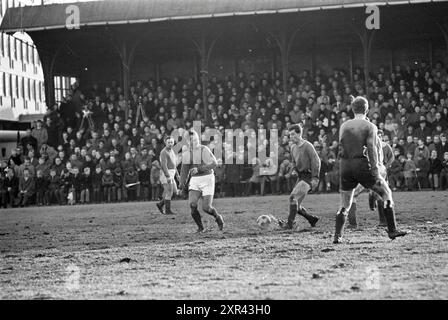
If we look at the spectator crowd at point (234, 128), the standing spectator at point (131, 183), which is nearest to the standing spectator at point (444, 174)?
the spectator crowd at point (234, 128)

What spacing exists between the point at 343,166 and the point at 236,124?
634 inches

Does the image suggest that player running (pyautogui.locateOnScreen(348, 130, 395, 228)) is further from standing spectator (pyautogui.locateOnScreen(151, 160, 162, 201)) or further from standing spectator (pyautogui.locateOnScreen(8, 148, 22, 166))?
standing spectator (pyautogui.locateOnScreen(8, 148, 22, 166))

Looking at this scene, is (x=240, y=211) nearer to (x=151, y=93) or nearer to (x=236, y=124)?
(x=236, y=124)

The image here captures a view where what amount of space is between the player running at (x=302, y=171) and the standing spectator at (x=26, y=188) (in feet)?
50.5

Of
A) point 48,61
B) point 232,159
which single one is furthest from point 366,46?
point 48,61

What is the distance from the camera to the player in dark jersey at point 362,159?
11000 mm

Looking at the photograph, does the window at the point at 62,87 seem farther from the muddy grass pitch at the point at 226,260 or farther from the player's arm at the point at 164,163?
the muddy grass pitch at the point at 226,260

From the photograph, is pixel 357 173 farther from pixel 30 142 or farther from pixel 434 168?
pixel 30 142


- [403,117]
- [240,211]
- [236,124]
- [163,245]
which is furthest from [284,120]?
[163,245]

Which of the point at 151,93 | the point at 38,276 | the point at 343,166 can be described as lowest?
the point at 38,276

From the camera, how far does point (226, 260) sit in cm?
1009

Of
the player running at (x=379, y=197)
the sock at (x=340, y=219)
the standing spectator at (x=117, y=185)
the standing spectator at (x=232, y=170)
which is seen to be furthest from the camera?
the standing spectator at (x=117, y=185)

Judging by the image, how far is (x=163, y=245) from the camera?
12.2 m

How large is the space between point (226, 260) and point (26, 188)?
61.2 feet
